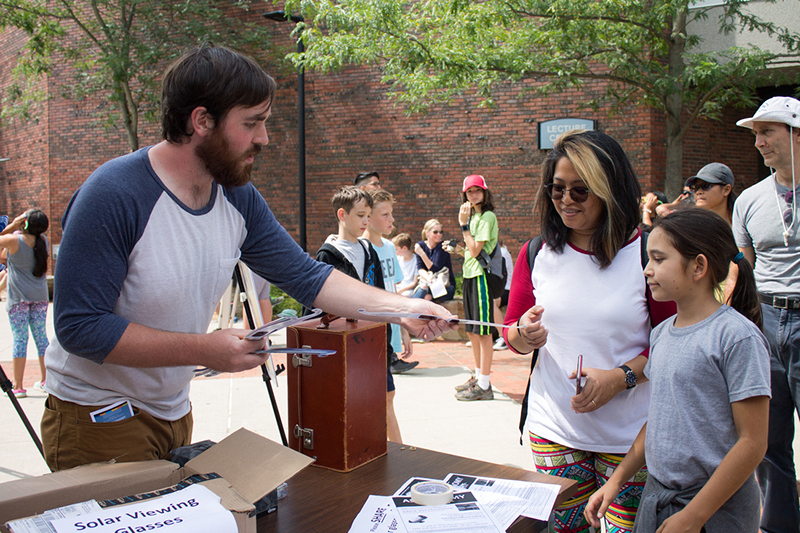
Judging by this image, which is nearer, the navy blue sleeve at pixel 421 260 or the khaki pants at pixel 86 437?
the khaki pants at pixel 86 437

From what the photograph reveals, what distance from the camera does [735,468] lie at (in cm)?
178

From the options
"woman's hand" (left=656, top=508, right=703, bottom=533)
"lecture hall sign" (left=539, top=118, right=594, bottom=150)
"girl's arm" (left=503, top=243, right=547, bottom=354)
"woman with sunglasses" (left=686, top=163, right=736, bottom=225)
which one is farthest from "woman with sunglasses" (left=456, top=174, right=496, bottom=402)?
"lecture hall sign" (left=539, top=118, right=594, bottom=150)

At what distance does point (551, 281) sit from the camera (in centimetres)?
229

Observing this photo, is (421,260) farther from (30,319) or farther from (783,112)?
(783,112)

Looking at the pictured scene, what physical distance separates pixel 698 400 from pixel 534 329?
1.81 feet

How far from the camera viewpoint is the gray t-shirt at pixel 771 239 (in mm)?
3316

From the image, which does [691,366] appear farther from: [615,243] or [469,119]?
[469,119]

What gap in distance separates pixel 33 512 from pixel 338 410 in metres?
0.92

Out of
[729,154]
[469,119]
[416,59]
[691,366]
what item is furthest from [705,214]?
[729,154]

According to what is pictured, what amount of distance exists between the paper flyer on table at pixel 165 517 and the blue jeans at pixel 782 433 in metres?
3.10

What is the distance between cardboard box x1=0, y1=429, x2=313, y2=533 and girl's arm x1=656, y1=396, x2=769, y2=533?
116 centimetres

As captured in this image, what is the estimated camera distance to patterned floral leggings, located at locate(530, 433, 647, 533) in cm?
214

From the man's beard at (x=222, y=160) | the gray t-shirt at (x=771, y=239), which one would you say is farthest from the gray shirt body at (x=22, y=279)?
the gray t-shirt at (x=771, y=239)

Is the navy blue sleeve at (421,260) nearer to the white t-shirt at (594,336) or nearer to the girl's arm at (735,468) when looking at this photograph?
the white t-shirt at (594,336)
